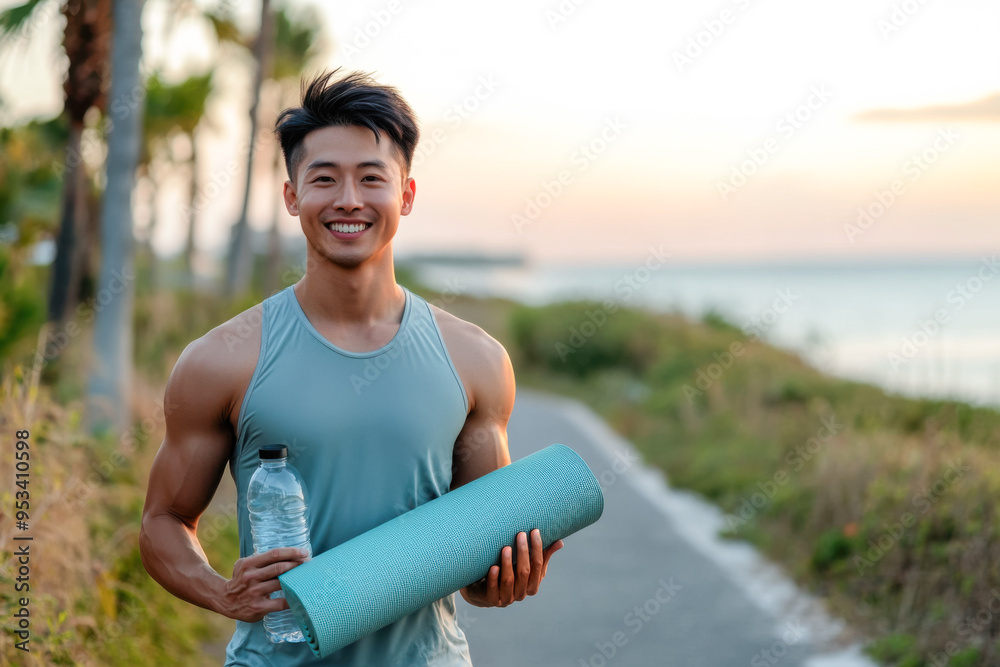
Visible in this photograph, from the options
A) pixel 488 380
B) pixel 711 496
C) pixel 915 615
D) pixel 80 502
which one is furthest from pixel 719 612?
pixel 488 380

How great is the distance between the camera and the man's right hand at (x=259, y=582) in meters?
2.02

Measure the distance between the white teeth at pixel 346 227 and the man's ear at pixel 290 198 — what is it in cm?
14

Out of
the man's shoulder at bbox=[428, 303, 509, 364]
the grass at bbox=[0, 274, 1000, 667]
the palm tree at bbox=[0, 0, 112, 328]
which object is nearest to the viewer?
the man's shoulder at bbox=[428, 303, 509, 364]

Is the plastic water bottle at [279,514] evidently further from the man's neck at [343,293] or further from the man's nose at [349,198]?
the man's nose at [349,198]

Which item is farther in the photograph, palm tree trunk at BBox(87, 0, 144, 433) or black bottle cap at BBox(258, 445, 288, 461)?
palm tree trunk at BBox(87, 0, 144, 433)

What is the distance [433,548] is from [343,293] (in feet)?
2.22

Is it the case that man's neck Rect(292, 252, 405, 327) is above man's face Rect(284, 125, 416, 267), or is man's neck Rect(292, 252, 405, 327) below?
below

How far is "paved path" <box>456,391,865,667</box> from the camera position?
19.6ft

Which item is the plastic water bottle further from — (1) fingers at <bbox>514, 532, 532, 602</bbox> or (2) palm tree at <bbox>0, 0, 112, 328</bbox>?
(2) palm tree at <bbox>0, 0, 112, 328</bbox>

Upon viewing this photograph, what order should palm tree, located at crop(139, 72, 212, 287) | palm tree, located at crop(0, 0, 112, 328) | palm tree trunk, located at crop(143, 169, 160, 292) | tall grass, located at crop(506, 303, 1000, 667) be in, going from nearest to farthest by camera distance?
1. tall grass, located at crop(506, 303, 1000, 667)
2. palm tree, located at crop(0, 0, 112, 328)
3. palm tree, located at crop(139, 72, 212, 287)
4. palm tree trunk, located at crop(143, 169, 160, 292)

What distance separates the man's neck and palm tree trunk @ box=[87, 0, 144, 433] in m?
7.05

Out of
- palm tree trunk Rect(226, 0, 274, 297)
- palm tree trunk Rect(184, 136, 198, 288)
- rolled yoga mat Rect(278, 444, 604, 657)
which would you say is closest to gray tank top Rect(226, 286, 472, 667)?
rolled yoga mat Rect(278, 444, 604, 657)

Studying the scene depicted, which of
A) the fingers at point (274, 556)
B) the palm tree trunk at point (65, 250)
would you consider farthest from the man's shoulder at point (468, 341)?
the palm tree trunk at point (65, 250)

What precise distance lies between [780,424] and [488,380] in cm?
918
